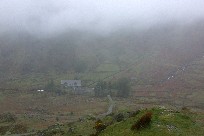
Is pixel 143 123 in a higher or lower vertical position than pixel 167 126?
higher

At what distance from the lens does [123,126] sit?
127 feet

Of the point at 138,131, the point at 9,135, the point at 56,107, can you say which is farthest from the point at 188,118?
the point at 56,107

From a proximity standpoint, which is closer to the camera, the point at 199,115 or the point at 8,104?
the point at 199,115

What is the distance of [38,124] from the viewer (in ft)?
406

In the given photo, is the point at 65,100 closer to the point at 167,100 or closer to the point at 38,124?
the point at 167,100

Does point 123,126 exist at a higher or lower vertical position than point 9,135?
higher

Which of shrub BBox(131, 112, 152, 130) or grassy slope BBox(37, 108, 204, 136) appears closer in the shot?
grassy slope BBox(37, 108, 204, 136)

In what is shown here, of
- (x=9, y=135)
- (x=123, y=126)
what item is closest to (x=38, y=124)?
(x=9, y=135)

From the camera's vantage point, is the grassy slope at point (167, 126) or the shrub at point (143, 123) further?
the shrub at point (143, 123)

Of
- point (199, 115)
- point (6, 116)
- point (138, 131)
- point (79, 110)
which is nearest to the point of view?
point (138, 131)

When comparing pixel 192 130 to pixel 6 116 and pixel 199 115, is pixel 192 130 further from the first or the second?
pixel 6 116

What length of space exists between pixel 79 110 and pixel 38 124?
135 ft

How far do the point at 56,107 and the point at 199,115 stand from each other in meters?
139

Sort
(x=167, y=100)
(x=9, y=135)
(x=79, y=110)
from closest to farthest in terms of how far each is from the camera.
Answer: (x=9, y=135)
(x=79, y=110)
(x=167, y=100)
